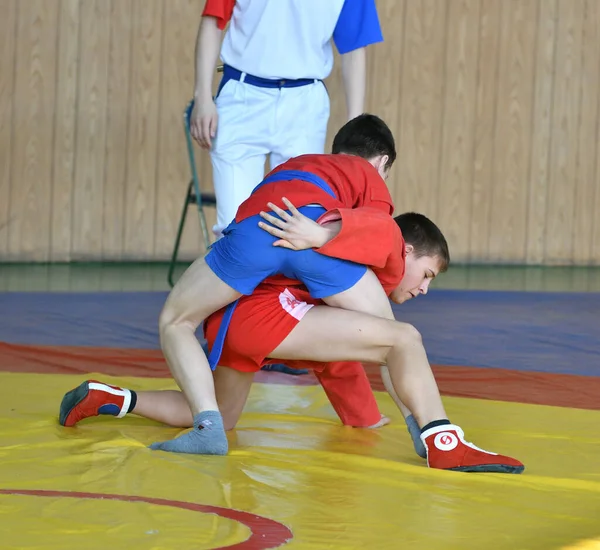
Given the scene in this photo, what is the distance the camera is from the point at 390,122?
24.2ft

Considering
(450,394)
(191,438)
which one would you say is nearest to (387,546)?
(191,438)

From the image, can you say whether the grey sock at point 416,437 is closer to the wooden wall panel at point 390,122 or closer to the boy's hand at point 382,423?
the boy's hand at point 382,423

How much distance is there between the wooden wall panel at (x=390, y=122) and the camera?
646cm

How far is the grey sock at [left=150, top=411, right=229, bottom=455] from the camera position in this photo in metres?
2.38

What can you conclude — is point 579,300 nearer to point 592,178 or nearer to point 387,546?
point 592,178

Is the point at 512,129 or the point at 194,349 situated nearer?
the point at 194,349

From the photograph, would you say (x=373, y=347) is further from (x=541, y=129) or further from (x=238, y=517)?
(x=541, y=129)

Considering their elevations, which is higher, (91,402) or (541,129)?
(541,129)

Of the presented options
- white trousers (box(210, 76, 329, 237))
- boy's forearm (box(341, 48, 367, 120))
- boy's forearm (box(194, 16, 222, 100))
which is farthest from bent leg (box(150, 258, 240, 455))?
boy's forearm (box(341, 48, 367, 120))

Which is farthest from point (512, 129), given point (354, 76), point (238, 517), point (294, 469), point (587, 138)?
point (238, 517)

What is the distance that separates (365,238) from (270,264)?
0.22m

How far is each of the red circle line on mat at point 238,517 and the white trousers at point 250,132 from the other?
1.67 metres

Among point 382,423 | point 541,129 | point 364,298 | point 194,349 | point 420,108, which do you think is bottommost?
point 382,423

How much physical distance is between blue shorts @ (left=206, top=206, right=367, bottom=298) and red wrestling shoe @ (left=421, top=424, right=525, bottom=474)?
0.42 metres
